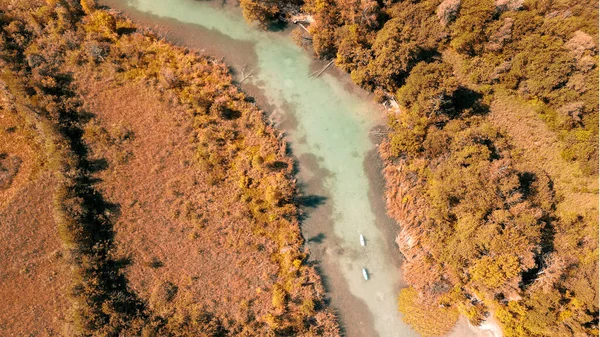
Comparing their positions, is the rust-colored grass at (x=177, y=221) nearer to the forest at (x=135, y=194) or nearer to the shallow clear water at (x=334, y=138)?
the forest at (x=135, y=194)

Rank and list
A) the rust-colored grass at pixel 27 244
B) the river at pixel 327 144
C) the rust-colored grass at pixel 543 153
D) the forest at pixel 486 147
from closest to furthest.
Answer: the forest at pixel 486 147, the rust-colored grass at pixel 27 244, the rust-colored grass at pixel 543 153, the river at pixel 327 144

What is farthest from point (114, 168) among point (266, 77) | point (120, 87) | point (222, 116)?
point (266, 77)

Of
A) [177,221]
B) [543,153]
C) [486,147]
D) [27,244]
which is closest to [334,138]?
[486,147]

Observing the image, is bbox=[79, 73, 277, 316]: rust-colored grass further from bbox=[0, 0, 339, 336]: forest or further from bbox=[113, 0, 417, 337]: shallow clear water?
bbox=[113, 0, 417, 337]: shallow clear water

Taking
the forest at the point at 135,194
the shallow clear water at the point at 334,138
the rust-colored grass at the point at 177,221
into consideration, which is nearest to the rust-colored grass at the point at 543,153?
the shallow clear water at the point at 334,138

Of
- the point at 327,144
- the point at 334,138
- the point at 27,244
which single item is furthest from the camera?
the point at 334,138

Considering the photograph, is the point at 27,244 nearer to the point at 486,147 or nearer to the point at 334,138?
the point at 334,138
